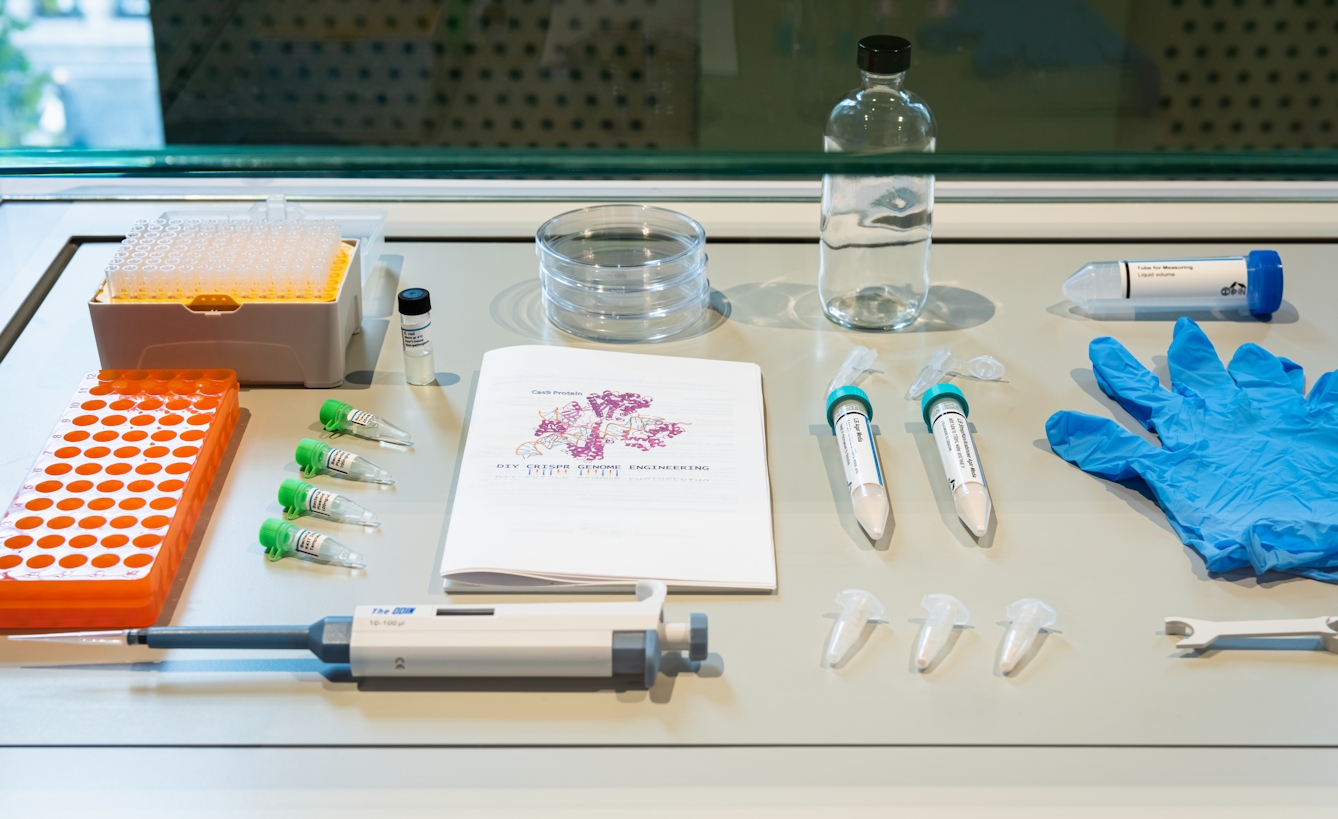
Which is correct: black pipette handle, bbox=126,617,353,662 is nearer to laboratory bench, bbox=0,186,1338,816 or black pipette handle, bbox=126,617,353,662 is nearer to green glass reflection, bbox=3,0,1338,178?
laboratory bench, bbox=0,186,1338,816

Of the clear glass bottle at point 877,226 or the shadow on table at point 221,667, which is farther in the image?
the clear glass bottle at point 877,226

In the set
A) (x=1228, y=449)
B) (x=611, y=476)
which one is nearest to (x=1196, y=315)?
(x=1228, y=449)

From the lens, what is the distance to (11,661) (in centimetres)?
81

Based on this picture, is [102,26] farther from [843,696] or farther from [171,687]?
[843,696]

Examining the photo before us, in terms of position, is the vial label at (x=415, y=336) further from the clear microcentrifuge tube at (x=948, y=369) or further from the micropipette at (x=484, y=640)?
the clear microcentrifuge tube at (x=948, y=369)

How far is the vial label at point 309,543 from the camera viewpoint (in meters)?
0.90

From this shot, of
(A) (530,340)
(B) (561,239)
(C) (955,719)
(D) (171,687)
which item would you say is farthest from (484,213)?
(C) (955,719)

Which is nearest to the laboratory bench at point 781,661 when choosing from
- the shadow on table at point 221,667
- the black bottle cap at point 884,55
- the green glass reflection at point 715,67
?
the shadow on table at point 221,667

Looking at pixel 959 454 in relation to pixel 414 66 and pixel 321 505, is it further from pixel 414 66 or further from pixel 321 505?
pixel 414 66

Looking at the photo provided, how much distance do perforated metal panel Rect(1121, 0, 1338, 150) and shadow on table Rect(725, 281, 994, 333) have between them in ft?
2.54

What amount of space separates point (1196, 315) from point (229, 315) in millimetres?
1045

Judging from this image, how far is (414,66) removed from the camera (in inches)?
76.0

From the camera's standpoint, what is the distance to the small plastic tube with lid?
0.94 m

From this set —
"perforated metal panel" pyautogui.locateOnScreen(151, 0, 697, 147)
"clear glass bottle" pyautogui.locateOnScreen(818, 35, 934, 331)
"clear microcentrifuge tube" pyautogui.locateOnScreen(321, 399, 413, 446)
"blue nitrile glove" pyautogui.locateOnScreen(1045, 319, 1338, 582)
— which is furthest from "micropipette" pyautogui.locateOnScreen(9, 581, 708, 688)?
"perforated metal panel" pyautogui.locateOnScreen(151, 0, 697, 147)
